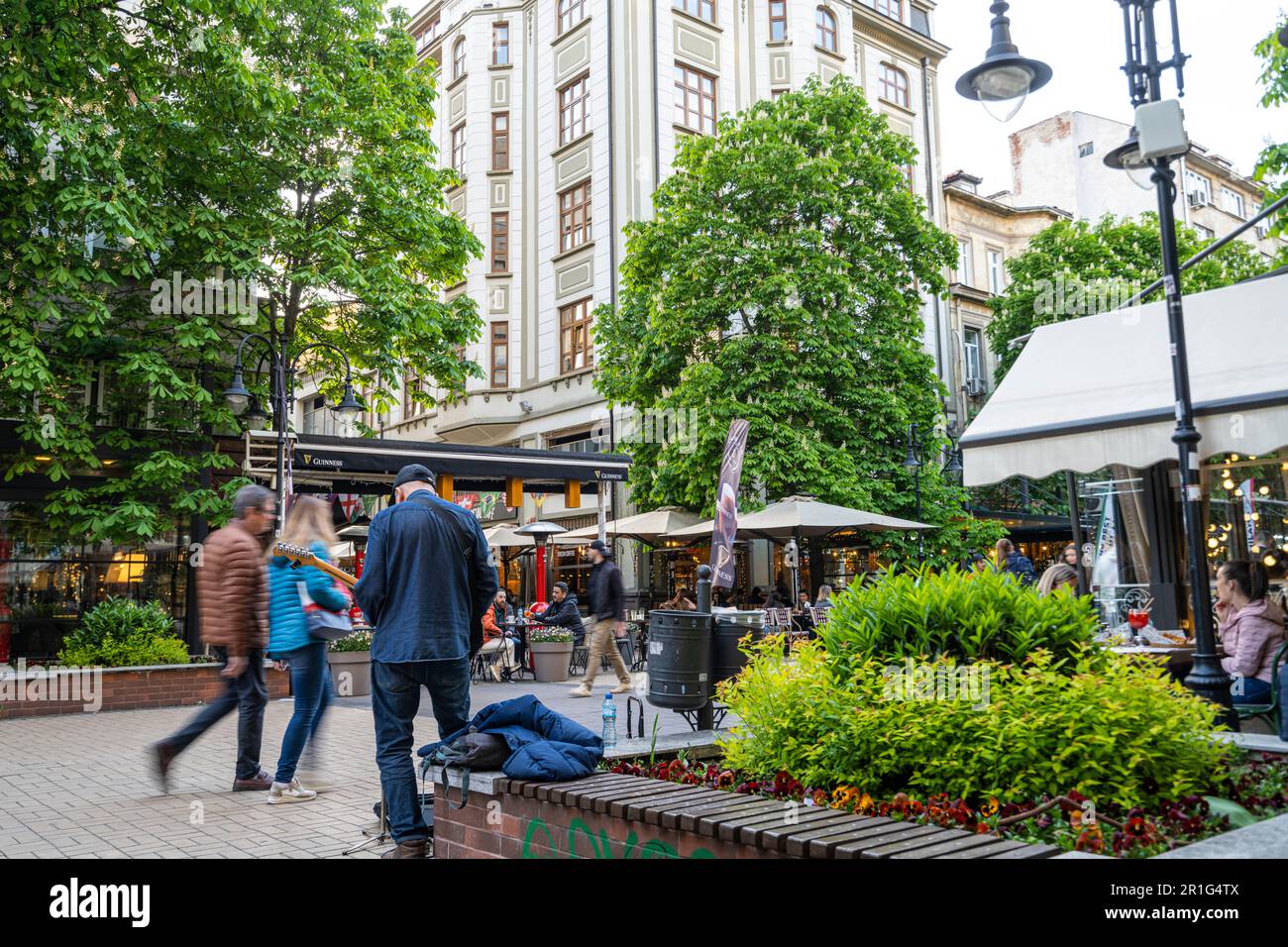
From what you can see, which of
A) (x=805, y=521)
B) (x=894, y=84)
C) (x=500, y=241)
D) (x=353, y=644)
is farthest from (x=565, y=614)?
(x=894, y=84)

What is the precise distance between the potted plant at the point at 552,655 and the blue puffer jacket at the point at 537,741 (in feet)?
41.1

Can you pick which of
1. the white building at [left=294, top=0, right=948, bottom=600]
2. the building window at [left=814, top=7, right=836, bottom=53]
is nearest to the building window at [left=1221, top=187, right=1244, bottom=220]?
the white building at [left=294, top=0, right=948, bottom=600]

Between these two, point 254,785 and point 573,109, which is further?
point 573,109

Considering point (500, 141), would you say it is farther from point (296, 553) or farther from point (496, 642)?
point (296, 553)

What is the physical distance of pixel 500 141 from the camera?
36.1 meters

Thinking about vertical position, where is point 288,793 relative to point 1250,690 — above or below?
below

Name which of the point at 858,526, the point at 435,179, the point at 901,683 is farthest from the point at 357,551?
the point at 901,683

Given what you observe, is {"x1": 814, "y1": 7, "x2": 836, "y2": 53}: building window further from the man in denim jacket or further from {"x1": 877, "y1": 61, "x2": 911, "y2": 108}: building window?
the man in denim jacket

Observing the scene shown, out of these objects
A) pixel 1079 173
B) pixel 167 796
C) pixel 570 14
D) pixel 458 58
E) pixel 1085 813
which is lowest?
pixel 167 796

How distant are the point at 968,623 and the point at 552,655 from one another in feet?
45.6

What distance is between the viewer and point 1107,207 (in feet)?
152

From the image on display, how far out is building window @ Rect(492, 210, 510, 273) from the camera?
116ft

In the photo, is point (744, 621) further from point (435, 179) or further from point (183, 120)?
point (435, 179)
